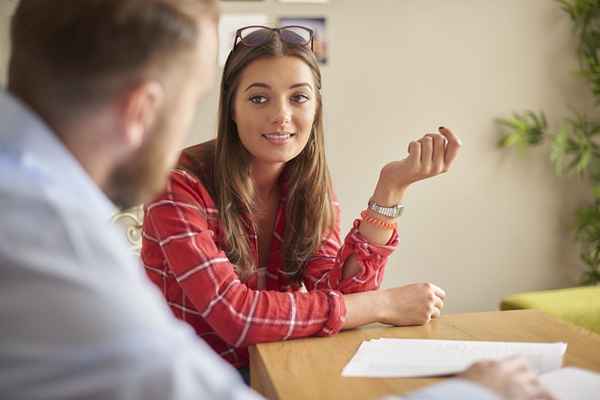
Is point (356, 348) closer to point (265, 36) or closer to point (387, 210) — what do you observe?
point (387, 210)

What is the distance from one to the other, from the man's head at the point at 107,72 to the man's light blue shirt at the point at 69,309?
0.27 ft

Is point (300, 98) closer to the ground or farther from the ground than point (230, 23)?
closer to the ground

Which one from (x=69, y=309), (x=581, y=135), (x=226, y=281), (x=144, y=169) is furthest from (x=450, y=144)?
(x=581, y=135)

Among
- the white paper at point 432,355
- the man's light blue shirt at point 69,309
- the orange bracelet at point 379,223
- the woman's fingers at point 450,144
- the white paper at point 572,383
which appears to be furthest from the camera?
the orange bracelet at point 379,223

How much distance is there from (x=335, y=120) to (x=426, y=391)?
8.14ft

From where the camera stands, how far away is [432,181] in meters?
3.38

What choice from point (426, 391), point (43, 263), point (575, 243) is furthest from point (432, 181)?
point (43, 263)

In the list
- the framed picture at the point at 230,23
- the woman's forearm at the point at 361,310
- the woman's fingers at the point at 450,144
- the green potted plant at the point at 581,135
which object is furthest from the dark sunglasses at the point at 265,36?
the green potted plant at the point at 581,135

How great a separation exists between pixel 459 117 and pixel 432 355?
2.38 meters

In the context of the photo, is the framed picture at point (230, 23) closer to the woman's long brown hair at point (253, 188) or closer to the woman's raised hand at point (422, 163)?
the woman's long brown hair at point (253, 188)

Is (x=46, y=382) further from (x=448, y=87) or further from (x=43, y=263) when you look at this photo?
(x=448, y=87)

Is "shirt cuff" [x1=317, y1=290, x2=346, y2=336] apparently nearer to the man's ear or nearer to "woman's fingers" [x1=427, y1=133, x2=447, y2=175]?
"woman's fingers" [x1=427, y1=133, x2=447, y2=175]

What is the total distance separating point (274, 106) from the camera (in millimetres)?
1555

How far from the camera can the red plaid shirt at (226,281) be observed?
4.17 ft
